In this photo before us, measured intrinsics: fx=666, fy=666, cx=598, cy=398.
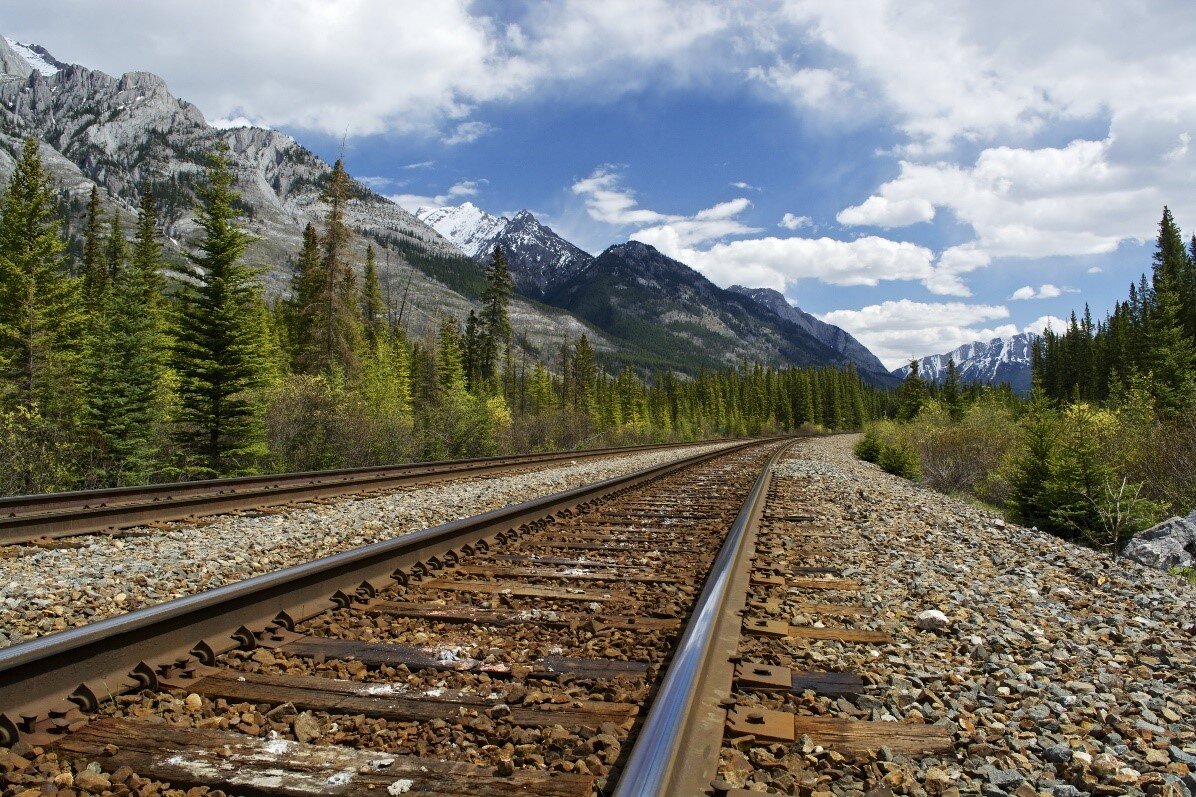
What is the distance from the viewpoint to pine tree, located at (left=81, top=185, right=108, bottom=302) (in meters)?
38.3

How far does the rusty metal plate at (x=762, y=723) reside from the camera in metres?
2.20

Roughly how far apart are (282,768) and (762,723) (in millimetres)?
1518

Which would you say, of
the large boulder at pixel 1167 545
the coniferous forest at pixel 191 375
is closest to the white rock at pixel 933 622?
the large boulder at pixel 1167 545

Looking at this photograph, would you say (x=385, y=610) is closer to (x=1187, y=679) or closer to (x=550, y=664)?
(x=550, y=664)

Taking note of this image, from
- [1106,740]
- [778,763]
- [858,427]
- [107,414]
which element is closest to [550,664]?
[778,763]

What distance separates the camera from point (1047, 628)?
3.67 meters

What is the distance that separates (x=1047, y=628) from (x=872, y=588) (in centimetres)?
100

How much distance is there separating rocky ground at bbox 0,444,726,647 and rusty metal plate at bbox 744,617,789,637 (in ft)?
12.4

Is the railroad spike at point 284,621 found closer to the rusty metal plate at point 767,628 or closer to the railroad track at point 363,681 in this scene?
the railroad track at point 363,681

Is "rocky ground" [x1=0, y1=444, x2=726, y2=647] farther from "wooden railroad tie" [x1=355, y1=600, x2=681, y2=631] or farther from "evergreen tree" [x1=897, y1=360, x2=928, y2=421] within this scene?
"evergreen tree" [x1=897, y1=360, x2=928, y2=421]

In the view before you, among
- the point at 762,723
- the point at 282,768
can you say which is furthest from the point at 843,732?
the point at 282,768

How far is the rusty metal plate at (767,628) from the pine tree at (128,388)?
734 inches

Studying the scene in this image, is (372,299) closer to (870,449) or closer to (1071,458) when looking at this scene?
(870,449)

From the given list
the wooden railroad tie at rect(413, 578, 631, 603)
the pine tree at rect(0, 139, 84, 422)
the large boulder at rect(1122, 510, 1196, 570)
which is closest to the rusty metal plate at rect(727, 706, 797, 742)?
the wooden railroad tie at rect(413, 578, 631, 603)
